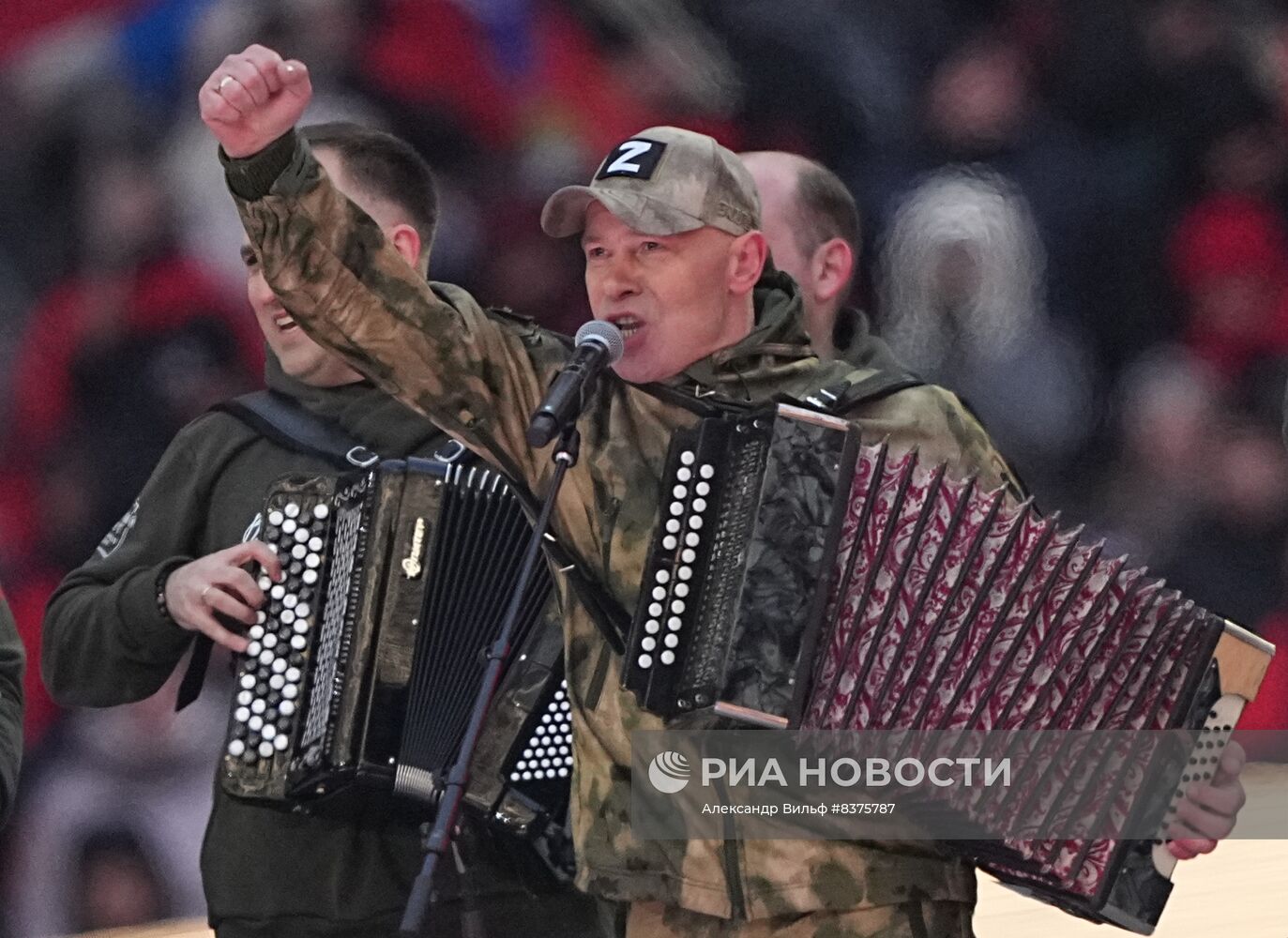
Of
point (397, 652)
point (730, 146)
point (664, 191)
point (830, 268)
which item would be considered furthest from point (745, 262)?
point (730, 146)

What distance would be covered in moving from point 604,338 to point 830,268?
5.00ft

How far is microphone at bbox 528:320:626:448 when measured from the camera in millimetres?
2215

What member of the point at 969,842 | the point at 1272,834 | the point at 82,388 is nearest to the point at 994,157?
the point at 1272,834

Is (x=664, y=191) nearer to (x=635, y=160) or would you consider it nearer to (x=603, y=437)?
(x=635, y=160)

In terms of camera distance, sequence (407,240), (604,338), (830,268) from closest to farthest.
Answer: (604,338) < (407,240) < (830,268)

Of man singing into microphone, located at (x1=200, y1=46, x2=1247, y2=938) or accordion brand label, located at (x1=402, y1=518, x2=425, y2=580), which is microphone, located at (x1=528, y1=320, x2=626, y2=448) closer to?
man singing into microphone, located at (x1=200, y1=46, x2=1247, y2=938)

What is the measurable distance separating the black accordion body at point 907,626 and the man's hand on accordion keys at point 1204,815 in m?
0.02

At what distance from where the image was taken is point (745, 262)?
2.73 meters

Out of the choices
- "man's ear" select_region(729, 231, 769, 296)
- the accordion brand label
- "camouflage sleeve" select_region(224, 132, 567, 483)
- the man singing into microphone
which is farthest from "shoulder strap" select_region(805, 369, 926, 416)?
the accordion brand label

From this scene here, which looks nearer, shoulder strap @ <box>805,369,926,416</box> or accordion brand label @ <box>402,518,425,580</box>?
shoulder strap @ <box>805,369,926,416</box>

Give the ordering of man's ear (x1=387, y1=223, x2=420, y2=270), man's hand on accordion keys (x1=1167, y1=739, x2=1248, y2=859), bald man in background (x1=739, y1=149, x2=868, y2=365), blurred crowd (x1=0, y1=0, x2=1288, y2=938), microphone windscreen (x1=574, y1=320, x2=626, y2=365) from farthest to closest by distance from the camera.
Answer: blurred crowd (x1=0, y1=0, x2=1288, y2=938) < bald man in background (x1=739, y1=149, x2=868, y2=365) < man's ear (x1=387, y1=223, x2=420, y2=270) < man's hand on accordion keys (x1=1167, y1=739, x2=1248, y2=859) < microphone windscreen (x1=574, y1=320, x2=626, y2=365)

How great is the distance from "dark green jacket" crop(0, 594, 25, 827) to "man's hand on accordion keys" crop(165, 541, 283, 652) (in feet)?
0.92

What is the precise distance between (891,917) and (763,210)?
167cm

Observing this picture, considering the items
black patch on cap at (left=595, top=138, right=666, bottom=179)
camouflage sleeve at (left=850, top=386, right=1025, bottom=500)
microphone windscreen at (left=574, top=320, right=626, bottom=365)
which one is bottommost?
microphone windscreen at (left=574, top=320, right=626, bottom=365)
